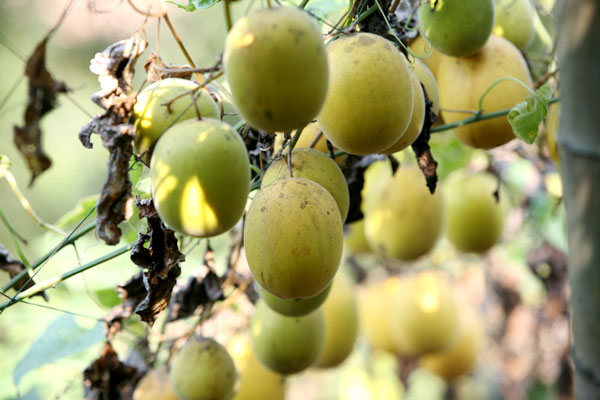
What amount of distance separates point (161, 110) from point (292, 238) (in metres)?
0.23

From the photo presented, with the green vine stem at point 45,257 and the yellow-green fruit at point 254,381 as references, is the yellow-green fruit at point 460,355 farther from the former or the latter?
the green vine stem at point 45,257

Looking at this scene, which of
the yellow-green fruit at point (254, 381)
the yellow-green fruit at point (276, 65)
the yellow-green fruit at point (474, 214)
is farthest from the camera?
the yellow-green fruit at point (474, 214)

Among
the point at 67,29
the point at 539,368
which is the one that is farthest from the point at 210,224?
the point at 67,29

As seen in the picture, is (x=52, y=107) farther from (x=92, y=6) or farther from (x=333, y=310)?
(x=333, y=310)

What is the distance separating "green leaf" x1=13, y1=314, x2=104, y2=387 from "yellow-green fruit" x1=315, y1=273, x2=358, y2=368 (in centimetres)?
53

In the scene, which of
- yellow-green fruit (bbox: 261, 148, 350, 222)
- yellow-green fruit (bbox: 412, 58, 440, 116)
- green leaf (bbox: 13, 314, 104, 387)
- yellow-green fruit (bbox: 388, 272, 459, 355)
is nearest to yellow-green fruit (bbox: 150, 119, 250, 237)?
yellow-green fruit (bbox: 261, 148, 350, 222)

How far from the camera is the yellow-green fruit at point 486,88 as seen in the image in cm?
117

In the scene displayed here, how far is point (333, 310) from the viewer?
1.62m

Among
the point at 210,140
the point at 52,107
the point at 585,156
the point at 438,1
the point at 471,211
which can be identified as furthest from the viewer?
the point at 471,211

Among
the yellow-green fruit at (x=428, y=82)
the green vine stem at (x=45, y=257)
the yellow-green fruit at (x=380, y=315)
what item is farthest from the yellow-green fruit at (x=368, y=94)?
the yellow-green fruit at (x=380, y=315)

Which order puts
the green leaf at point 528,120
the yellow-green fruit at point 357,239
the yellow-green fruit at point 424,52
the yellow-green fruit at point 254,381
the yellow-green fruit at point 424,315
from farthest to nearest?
the yellow-green fruit at point 424,315
the yellow-green fruit at point 357,239
the yellow-green fruit at point 254,381
the yellow-green fruit at point 424,52
the green leaf at point 528,120

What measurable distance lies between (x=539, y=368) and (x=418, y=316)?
A: 1040 mm

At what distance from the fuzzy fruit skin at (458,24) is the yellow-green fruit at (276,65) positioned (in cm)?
51

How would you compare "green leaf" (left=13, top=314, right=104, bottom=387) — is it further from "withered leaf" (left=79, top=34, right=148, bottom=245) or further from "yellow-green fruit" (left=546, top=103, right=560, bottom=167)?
"yellow-green fruit" (left=546, top=103, right=560, bottom=167)
